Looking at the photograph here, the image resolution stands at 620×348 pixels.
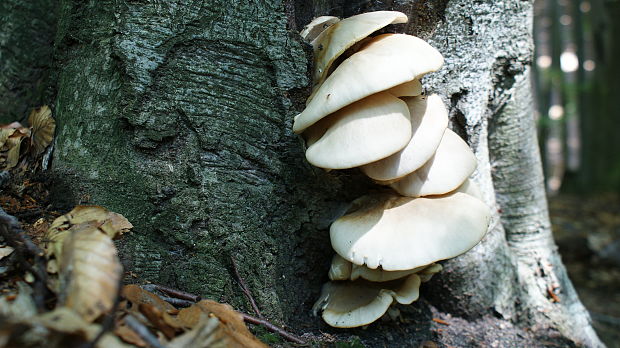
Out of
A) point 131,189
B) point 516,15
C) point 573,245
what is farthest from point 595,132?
point 131,189

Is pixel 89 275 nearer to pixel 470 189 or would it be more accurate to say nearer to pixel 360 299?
pixel 360 299

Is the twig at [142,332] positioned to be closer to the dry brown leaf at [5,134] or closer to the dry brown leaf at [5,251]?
the dry brown leaf at [5,251]

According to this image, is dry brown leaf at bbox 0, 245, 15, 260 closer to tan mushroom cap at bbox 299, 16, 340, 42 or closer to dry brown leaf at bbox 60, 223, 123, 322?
dry brown leaf at bbox 60, 223, 123, 322

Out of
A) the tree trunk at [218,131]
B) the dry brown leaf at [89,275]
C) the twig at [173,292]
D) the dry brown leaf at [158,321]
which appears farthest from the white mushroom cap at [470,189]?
the dry brown leaf at [89,275]

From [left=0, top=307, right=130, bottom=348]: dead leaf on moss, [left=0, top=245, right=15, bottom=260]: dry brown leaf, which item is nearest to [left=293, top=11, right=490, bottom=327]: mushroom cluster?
[left=0, top=307, right=130, bottom=348]: dead leaf on moss

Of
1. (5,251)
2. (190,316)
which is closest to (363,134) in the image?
(190,316)

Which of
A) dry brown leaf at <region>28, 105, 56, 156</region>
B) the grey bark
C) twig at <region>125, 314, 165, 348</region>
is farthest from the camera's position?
the grey bark

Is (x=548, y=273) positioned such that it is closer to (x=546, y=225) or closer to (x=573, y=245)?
(x=546, y=225)
